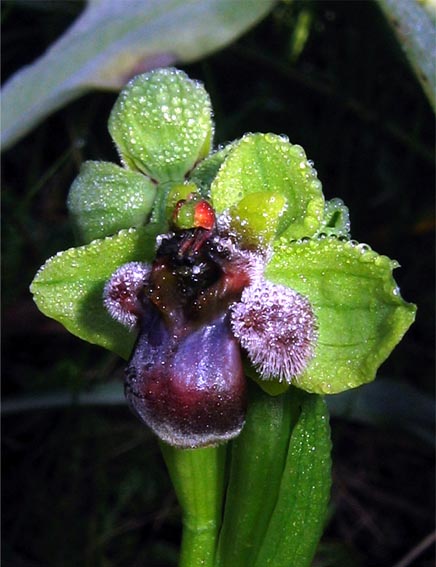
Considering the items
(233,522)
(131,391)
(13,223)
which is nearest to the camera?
(131,391)

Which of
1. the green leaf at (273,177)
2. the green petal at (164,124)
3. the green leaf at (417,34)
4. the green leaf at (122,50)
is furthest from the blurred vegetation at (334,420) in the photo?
the green leaf at (273,177)

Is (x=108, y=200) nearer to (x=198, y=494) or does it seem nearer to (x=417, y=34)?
(x=198, y=494)

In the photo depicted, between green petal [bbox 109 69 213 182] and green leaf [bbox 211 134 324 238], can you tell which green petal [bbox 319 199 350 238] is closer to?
green leaf [bbox 211 134 324 238]

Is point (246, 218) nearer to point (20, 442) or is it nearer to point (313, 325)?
point (313, 325)

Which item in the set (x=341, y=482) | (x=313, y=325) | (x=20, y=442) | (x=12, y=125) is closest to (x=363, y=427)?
(x=341, y=482)

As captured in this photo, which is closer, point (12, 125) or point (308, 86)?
point (12, 125)
